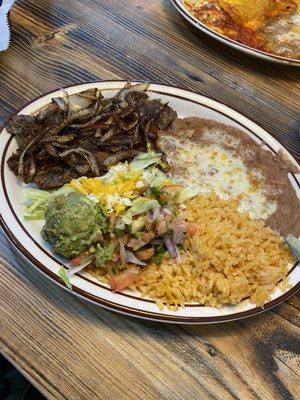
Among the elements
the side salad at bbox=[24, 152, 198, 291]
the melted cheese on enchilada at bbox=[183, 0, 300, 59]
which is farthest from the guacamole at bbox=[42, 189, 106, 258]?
the melted cheese on enchilada at bbox=[183, 0, 300, 59]

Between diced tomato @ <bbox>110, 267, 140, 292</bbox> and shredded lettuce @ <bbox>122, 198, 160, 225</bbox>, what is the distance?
0.18 m

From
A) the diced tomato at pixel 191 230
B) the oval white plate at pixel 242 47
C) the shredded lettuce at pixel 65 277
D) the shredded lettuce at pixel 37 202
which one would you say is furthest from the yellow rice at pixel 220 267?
the oval white plate at pixel 242 47

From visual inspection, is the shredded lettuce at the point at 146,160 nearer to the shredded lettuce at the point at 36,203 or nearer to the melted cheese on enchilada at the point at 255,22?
the shredded lettuce at the point at 36,203

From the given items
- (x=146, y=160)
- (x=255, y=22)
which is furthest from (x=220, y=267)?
(x=255, y=22)

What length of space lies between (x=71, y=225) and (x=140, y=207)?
0.93 feet

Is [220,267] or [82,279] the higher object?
[220,267]

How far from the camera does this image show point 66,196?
1.78 metres

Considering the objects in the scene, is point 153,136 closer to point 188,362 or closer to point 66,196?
point 66,196

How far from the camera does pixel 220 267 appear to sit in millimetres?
1784

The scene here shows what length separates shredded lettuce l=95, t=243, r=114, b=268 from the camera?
5.78 ft

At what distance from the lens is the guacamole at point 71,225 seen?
1.71m

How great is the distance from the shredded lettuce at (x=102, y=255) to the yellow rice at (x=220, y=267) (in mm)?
137

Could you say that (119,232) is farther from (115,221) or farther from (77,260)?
(77,260)

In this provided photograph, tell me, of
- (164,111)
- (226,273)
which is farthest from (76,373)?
(164,111)
